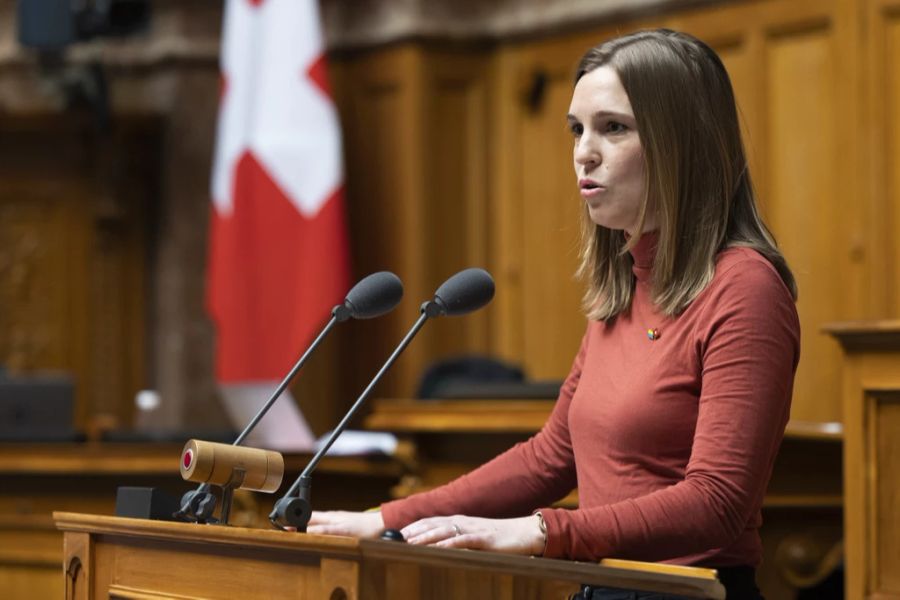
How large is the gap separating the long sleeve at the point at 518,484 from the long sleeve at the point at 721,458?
328 millimetres

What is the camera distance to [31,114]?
7.48 meters

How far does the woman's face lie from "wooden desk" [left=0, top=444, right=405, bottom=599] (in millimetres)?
2829

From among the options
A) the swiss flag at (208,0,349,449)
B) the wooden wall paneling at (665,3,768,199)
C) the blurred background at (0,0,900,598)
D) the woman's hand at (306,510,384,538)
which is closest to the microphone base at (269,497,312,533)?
the woman's hand at (306,510,384,538)

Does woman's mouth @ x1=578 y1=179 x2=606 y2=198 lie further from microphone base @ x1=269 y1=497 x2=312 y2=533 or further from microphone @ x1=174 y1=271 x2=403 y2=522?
microphone base @ x1=269 y1=497 x2=312 y2=533

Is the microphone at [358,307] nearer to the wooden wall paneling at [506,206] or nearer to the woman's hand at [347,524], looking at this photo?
the woman's hand at [347,524]

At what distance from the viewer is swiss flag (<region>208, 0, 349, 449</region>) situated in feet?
21.9

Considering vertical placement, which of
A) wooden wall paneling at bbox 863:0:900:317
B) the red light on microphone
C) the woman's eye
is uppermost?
wooden wall paneling at bbox 863:0:900:317

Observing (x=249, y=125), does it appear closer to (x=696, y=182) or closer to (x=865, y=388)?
(x=865, y=388)

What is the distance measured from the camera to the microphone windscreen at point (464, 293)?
2.22 m

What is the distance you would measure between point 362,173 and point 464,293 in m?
5.13

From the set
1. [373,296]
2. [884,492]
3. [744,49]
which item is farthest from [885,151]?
[373,296]

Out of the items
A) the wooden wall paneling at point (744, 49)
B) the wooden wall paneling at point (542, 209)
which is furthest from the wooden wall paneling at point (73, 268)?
the wooden wall paneling at point (744, 49)

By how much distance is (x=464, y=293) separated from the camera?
2.24m

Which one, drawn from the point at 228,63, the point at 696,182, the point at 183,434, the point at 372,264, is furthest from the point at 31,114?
the point at 696,182
